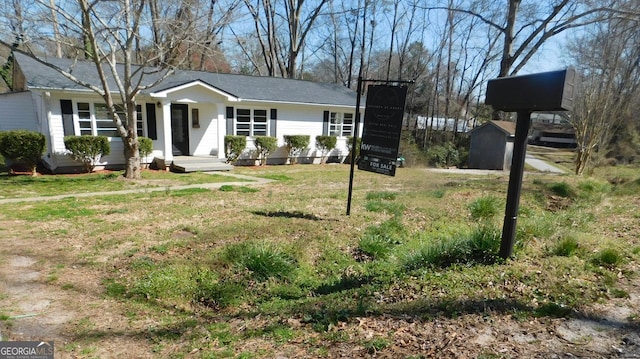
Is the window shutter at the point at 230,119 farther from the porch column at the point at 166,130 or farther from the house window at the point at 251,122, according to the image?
the porch column at the point at 166,130

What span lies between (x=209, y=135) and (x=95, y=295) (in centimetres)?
1220

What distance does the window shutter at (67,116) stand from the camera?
39.2ft

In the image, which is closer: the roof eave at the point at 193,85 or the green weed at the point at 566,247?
the green weed at the point at 566,247

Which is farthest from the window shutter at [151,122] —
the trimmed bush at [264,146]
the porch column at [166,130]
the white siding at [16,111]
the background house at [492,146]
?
the background house at [492,146]

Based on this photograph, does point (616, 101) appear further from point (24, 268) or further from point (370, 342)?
point (24, 268)

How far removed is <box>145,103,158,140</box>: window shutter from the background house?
671 inches

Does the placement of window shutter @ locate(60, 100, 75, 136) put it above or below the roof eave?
below

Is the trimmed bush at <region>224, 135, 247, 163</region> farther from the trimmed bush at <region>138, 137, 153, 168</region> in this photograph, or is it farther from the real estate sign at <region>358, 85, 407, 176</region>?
the real estate sign at <region>358, 85, 407, 176</region>

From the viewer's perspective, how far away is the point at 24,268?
14.7ft

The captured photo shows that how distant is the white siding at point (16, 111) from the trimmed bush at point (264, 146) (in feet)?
26.3

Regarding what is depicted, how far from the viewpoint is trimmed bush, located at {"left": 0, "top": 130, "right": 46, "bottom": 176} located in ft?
35.3

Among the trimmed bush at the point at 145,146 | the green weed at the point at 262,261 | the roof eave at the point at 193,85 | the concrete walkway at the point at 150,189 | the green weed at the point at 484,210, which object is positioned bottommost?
the concrete walkway at the point at 150,189

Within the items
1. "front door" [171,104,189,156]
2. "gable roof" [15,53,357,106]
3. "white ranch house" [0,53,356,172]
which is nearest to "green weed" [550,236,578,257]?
"white ranch house" [0,53,356,172]

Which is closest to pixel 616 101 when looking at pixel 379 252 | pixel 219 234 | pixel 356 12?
pixel 356 12
